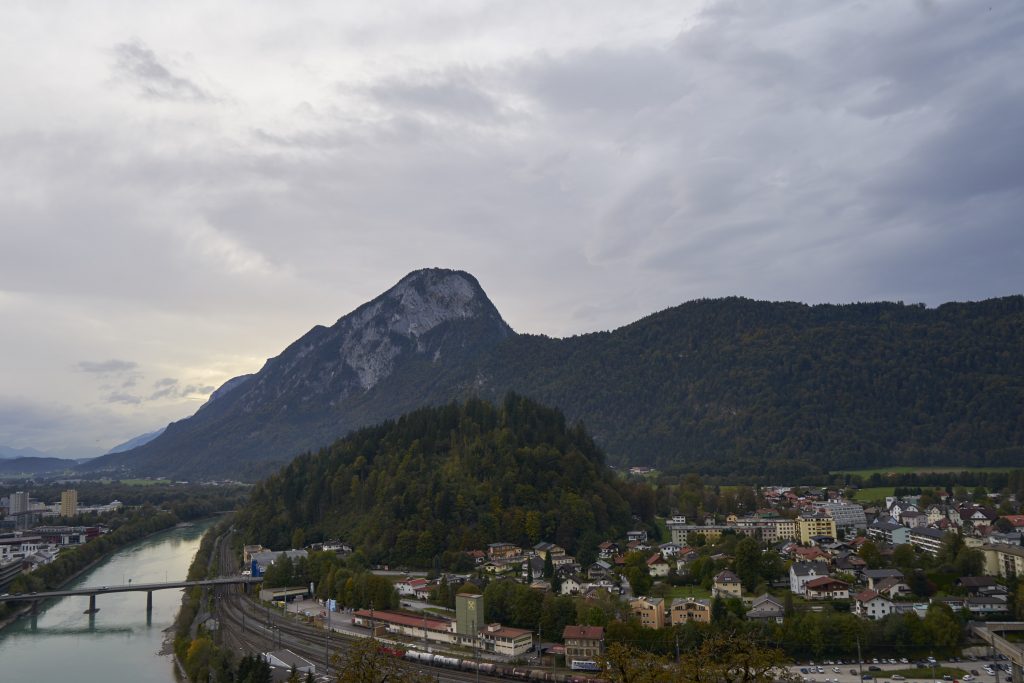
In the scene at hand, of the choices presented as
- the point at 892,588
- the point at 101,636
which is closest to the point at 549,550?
the point at 892,588

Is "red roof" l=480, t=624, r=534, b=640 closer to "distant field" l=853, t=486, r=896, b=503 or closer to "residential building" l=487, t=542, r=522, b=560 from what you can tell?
"residential building" l=487, t=542, r=522, b=560

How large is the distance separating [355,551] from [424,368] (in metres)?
137

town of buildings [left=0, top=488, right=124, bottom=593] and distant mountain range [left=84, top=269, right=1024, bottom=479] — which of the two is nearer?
town of buildings [left=0, top=488, right=124, bottom=593]

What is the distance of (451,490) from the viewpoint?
57.8 metres

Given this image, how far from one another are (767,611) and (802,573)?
6.12m

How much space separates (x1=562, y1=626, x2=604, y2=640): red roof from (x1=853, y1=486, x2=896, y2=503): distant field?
4398 centimetres

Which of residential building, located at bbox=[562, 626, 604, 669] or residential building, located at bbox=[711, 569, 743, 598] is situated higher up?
residential building, located at bbox=[711, 569, 743, 598]

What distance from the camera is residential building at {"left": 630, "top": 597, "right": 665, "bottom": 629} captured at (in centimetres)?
3481

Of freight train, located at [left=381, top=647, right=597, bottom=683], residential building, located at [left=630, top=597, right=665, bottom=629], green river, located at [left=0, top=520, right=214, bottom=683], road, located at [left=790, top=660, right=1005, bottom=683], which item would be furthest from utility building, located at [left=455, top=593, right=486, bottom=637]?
road, located at [left=790, top=660, right=1005, bottom=683]

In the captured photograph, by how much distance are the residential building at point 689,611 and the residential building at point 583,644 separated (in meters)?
3.64

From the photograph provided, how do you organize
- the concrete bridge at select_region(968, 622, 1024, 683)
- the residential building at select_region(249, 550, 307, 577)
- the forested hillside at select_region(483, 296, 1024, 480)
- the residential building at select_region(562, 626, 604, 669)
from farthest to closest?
the forested hillside at select_region(483, 296, 1024, 480) → the residential building at select_region(249, 550, 307, 577) → the residential building at select_region(562, 626, 604, 669) → the concrete bridge at select_region(968, 622, 1024, 683)

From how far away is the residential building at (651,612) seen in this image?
1371 inches

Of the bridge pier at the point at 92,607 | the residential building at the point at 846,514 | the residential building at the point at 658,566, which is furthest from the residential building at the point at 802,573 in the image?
the bridge pier at the point at 92,607

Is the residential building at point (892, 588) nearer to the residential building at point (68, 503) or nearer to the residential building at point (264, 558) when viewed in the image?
the residential building at point (264, 558)
